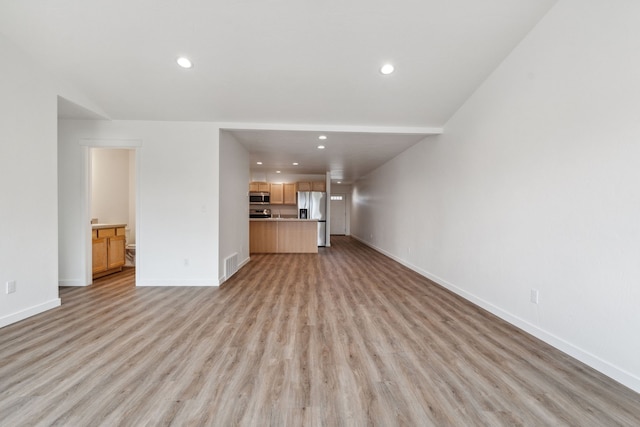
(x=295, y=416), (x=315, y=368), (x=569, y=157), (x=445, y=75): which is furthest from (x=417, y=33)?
(x=295, y=416)

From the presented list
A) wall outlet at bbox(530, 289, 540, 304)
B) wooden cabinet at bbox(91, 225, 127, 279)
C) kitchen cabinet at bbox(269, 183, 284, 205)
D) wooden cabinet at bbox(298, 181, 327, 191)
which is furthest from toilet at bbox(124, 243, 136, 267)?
wall outlet at bbox(530, 289, 540, 304)

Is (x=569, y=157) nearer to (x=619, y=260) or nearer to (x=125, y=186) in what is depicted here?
(x=619, y=260)

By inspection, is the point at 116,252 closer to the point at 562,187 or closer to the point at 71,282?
the point at 71,282

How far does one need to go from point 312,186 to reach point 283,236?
2.21 m

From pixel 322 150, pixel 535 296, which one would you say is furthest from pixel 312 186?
pixel 535 296

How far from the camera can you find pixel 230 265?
4516 mm

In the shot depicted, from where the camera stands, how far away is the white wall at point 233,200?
4172 mm

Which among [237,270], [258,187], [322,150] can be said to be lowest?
[237,270]

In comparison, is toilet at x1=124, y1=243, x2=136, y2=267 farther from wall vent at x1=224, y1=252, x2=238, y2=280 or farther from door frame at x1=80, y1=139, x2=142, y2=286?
wall vent at x1=224, y1=252, x2=238, y2=280

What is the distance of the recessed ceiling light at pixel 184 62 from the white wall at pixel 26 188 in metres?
1.47

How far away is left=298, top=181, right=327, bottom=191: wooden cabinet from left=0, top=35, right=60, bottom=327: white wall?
241 inches

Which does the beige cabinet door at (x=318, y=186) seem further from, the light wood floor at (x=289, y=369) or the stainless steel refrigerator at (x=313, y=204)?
the light wood floor at (x=289, y=369)

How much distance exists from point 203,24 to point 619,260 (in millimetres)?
3777

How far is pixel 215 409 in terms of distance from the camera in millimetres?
1490
